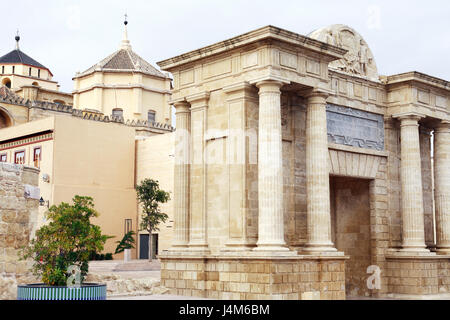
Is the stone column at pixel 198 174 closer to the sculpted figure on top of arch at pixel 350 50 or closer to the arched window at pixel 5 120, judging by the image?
the sculpted figure on top of arch at pixel 350 50

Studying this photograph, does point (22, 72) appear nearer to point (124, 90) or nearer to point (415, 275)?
point (124, 90)

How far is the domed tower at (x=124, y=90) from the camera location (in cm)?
5003

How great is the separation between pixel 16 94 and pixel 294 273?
39.2m

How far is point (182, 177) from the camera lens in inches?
746

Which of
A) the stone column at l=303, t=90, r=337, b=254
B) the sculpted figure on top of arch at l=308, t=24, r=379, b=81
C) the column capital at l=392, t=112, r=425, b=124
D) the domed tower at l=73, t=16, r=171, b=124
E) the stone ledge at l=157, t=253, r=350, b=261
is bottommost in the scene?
the stone ledge at l=157, t=253, r=350, b=261

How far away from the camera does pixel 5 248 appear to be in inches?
687

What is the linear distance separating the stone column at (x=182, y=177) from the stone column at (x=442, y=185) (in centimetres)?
929

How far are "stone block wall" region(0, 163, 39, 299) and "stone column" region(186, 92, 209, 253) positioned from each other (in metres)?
4.76

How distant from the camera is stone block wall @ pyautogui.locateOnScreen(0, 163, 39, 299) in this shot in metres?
17.4

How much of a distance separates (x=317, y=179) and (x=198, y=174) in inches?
138

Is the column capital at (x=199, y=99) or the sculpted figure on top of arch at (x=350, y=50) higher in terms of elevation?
the sculpted figure on top of arch at (x=350, y=50)

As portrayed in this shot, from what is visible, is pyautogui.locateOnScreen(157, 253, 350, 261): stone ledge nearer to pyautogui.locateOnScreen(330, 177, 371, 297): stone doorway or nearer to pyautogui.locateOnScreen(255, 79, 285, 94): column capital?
pyautogui.locateOnScreen(330, 177, 371, 297): stone doorway

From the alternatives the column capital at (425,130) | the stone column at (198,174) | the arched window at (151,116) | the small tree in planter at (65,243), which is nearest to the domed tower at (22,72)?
the arched window at (151,116)

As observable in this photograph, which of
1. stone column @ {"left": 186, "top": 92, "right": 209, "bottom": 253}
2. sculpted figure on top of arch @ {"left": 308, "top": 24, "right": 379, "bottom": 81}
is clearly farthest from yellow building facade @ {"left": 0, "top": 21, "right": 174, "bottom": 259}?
sculpted figure on top of arch @ {"left": 308, "top": 24, "right": 379, "bottom": 81}
